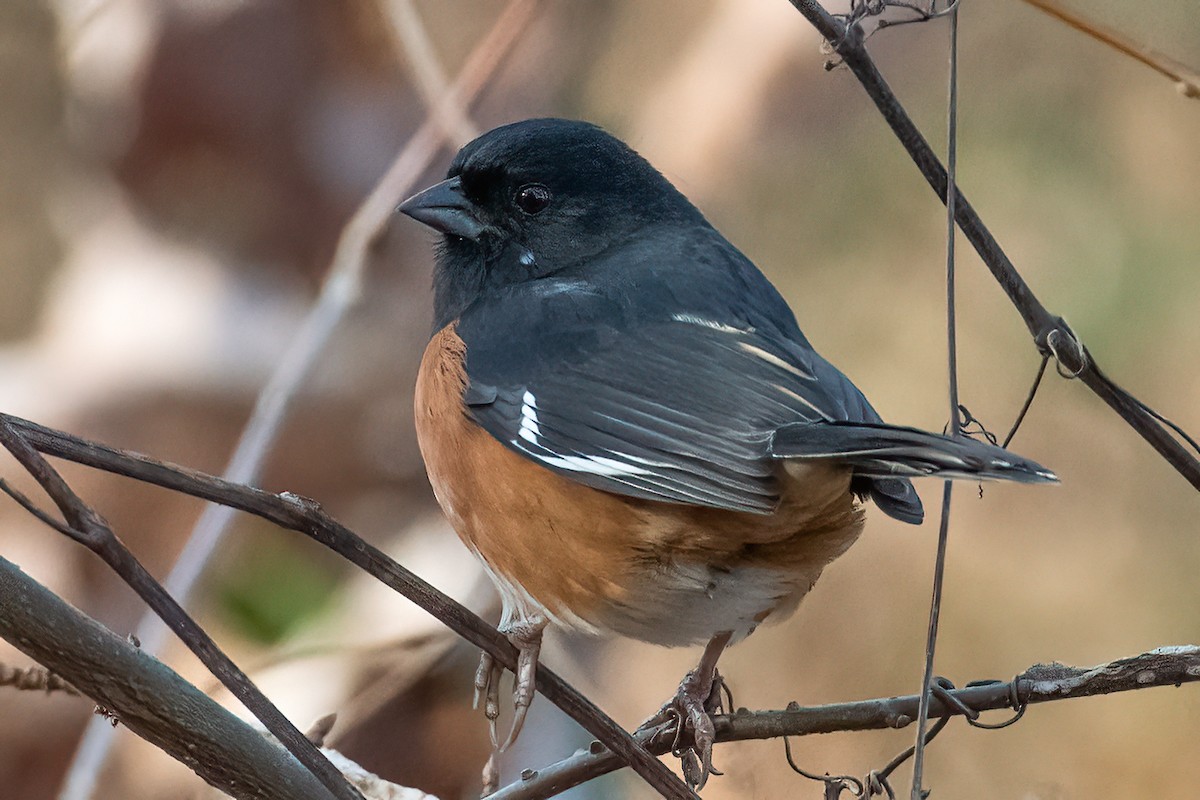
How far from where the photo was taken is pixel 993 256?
1591mm

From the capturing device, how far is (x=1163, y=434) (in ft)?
5.38

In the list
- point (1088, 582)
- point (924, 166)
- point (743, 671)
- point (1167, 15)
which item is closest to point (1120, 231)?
point (1167, 15)

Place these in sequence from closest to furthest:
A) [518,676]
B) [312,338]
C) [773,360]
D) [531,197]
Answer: [518,676] < [773,360] < [531,197] < [312,338]

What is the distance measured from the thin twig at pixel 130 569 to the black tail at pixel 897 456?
2.31ft

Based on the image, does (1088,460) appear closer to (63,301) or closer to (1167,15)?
(1167,15)

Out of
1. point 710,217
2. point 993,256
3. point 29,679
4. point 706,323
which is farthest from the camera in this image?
point 710,217

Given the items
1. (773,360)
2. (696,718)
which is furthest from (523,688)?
(773,360)

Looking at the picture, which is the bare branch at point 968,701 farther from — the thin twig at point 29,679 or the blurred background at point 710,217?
the blurred background at point 710,217

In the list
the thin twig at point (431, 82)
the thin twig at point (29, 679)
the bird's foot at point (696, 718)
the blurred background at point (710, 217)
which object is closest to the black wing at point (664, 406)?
the bird's foot at point (696, 718)

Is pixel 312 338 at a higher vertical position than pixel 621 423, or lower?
higher

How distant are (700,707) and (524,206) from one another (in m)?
0.89

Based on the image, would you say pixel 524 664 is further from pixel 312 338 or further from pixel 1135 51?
pixel 312 338

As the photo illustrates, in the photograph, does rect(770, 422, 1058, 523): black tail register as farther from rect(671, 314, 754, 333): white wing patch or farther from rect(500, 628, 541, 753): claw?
rect(500, 628, 541, 753): claw

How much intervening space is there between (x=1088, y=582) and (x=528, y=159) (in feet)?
6.60
